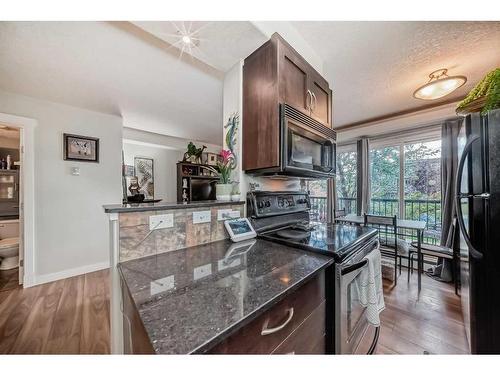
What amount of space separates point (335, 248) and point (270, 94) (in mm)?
1002

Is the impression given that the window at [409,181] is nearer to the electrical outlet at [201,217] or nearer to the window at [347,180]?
the window at [347,180]

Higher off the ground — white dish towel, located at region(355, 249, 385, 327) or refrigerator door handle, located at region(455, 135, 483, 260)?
refrigerator door handle, located at region(455, 135, 483, 260)

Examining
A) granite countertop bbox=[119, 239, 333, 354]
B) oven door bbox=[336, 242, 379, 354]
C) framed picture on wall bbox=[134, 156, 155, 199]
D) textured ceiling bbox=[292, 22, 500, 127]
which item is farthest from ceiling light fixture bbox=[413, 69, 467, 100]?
framed picture on wall bbox=[134, 156, 155, 199]

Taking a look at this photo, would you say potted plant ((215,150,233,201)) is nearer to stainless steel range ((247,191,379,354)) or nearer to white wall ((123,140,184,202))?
stainless steel range ((247,191,379,354))

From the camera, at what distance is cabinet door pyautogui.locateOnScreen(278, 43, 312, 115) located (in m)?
1.24

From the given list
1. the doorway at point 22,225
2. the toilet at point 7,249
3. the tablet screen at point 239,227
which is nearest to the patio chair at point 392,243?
the tablet screen at point 239,227

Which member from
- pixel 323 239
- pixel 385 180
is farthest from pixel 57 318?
pixel 385 180

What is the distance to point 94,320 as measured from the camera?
1761 millimetres

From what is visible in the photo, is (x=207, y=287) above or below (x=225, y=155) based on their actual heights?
below

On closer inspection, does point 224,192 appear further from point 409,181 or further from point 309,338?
point 409,181

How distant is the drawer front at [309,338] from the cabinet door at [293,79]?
119cm

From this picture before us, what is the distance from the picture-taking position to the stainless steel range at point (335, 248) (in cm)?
95

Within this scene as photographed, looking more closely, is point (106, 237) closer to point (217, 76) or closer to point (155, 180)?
point (155, 180)

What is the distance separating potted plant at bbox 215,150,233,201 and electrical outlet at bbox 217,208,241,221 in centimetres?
10
